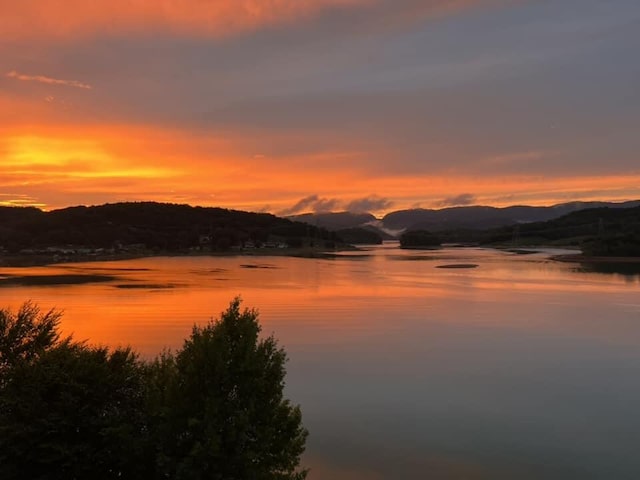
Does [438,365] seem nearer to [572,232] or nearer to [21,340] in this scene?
[21,340]

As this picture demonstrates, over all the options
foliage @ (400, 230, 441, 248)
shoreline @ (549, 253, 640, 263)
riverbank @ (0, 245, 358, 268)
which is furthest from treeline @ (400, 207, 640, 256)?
riverbank @ (0, 245, 358, 268)

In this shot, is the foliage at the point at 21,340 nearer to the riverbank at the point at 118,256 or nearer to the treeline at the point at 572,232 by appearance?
the riverbank at the point at 118,256

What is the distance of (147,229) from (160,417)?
14803cm

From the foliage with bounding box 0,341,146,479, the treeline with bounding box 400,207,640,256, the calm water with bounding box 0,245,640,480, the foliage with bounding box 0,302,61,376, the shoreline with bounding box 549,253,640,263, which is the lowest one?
the calm water with bounding box 0,245,640,480

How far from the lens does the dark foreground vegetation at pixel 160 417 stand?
31.5 ft

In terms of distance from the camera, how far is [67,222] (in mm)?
145000

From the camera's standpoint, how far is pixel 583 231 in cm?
16100

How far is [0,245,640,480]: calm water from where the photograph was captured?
13711 millimetres

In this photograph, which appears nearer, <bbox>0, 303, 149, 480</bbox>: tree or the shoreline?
<bbox>0, 303, 149, 480</bbox>: tree

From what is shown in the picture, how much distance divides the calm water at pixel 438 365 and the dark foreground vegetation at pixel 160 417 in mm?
3378

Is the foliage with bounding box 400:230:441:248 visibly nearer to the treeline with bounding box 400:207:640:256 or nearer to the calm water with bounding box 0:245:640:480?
the treeline with bounding box 400:207:640:256

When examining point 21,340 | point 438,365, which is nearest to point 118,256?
point 438,365

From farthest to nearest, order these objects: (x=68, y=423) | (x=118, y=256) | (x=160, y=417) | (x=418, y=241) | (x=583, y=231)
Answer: (x=418, y=241), (x=583, y=231), (x=118, y=256), (x=160, y=417), (x=68, y=423)

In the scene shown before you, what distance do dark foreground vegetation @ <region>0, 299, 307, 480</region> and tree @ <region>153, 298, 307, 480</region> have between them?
18mm
